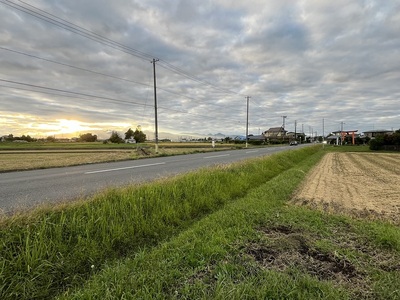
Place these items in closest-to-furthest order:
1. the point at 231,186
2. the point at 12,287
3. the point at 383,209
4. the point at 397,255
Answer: the point at 12,287, the point at 397,255, the point at 383,209, the point at 231,186

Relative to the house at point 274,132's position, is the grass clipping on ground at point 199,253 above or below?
below

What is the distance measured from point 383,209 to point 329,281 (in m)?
5.91

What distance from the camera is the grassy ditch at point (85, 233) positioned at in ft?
10.4

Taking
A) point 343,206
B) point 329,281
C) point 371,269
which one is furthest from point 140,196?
point 343,206

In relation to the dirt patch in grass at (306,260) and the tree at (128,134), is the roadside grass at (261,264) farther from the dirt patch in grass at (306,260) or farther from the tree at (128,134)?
the tree at (128,134)

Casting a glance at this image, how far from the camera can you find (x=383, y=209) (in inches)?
294

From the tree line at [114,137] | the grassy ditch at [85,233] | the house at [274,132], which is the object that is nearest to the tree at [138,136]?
the tree line at [114,137]

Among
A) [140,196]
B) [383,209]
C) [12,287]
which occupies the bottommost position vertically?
[383,209]

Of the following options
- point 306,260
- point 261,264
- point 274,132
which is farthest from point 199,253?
point 274,132

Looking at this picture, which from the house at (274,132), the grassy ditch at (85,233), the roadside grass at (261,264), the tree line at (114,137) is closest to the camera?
the roadside grass at (261,264)

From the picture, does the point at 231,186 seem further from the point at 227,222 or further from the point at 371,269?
the point at 371,269

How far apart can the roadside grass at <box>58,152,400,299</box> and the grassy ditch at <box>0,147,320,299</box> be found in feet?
1.15

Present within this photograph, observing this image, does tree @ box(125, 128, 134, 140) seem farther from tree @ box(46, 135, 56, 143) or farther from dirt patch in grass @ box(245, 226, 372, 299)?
dirt patch in grass @ box(245, 226, 372, 299)

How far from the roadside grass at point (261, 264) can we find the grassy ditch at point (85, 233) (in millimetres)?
351
